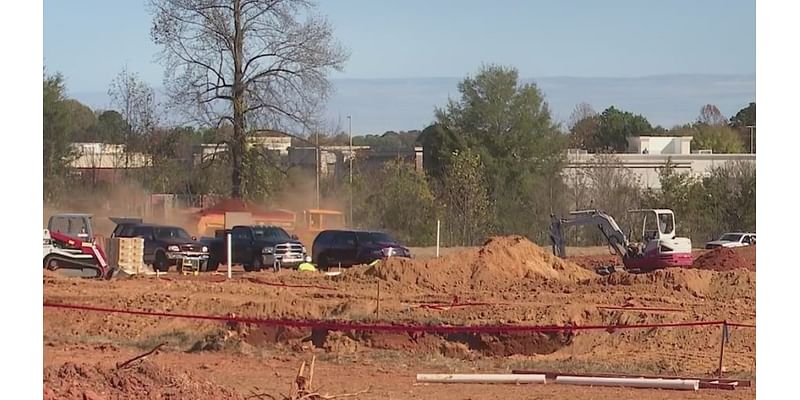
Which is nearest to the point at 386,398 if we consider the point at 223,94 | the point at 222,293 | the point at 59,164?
the point at 222,293

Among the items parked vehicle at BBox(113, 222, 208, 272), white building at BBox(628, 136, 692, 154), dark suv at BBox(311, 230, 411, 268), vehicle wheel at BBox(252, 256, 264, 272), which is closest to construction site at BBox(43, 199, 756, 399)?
parked vehicle at BBox(113, 222, 208, 272)

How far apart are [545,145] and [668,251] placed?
85.2 ft

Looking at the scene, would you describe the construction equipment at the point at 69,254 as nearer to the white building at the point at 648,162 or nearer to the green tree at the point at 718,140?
the white building at the point at 648,162

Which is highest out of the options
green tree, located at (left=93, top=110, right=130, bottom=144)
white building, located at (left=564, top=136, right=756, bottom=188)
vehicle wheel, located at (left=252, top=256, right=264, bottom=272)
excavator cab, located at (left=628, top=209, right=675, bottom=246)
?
green tree, located at (left=93, top=110, right=130, bottom=144)

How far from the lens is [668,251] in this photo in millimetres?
33562

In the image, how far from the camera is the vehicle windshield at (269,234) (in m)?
36.6

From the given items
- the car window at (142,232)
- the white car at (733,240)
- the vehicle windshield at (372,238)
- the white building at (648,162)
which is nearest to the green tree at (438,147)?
the white building at (648,162)

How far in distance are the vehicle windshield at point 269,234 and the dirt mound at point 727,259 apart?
42.7 feet

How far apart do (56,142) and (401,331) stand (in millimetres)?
37873

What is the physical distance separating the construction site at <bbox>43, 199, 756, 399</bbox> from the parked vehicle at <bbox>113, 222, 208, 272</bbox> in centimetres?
214

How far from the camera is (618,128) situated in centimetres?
9188

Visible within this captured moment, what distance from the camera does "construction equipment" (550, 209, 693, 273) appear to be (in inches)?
1323

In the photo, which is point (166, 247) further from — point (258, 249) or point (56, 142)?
point (56, 142)

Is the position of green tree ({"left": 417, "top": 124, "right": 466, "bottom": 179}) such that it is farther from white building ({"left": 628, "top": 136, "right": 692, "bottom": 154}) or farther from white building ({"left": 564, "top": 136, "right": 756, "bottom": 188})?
white building ({"left": 628, "top": 136, "right": 692, "bottom": 154})
